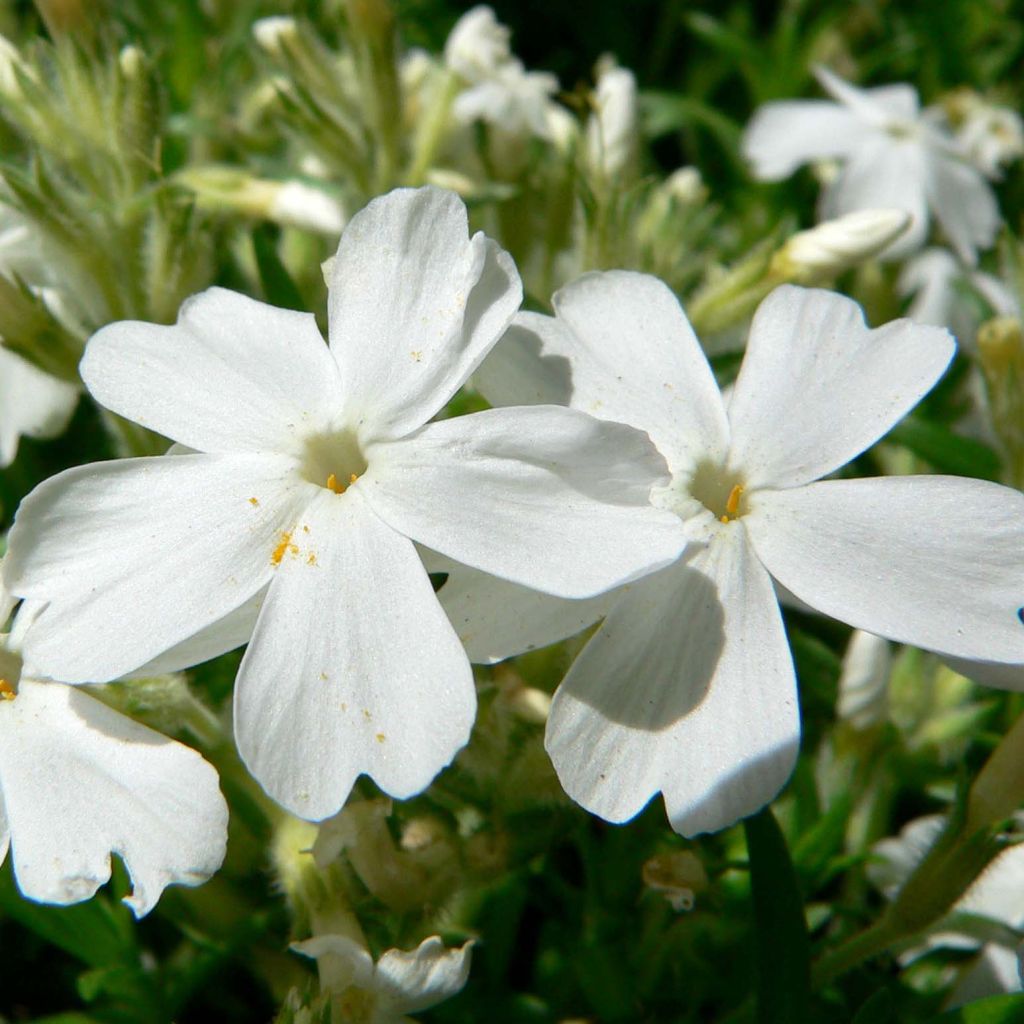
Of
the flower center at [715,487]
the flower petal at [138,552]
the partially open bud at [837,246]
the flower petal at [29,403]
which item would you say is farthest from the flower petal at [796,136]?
the flower petal at [138,552]

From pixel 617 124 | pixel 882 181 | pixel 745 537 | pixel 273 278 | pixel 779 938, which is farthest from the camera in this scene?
pixel 882 181

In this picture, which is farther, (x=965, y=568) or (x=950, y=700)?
(x=950, y=700)

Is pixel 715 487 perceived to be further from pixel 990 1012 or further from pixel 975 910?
pixel 975 910

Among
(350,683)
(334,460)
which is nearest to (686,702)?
(350,683)

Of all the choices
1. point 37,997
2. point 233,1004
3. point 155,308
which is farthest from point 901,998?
point 155,308

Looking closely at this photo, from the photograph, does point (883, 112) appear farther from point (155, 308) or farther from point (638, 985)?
point (638, 985)

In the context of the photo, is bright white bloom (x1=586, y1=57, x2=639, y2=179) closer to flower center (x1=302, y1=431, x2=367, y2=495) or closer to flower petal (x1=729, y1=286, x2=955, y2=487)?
flower petal (x1=729, y1=286, x2=955, y2=487)

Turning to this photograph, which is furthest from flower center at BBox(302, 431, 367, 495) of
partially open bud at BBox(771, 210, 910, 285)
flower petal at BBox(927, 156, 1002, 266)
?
flower petal at BBox(927, 156, 1002, 266)
